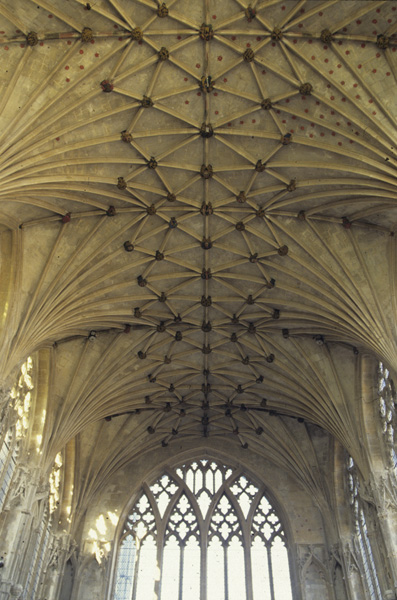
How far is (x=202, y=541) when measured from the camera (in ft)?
82.3

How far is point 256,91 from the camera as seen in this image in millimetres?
17109

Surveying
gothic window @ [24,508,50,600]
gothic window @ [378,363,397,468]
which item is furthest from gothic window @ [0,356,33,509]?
gothic window @ [378,363,397,468]

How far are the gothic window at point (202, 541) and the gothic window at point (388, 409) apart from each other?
24.6ft

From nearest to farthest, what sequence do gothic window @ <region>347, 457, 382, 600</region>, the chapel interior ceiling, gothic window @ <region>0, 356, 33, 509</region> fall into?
the chapel interior ceiling < gothic window @ <region>0, 356, 33, 509</region> < gothic window @ <region>347, 457, 382, 600</region>

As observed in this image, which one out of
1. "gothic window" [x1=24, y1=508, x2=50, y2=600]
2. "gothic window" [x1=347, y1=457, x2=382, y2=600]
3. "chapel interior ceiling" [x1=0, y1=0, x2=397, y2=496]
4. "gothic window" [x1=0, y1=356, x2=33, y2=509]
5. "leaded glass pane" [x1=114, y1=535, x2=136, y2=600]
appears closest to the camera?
"chapel interior ceiling" [x1=0, y1=0, x2=397, y2=496]

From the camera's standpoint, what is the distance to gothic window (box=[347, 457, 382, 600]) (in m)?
Answer: 20.8

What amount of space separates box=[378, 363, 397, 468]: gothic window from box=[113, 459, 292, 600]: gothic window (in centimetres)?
751

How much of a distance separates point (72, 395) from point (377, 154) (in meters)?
14.0

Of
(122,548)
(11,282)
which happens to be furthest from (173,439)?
(11,282)

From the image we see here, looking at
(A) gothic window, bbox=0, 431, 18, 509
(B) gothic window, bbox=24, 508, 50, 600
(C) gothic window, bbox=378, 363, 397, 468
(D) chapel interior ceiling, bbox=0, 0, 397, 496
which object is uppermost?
(D) chapel interior ceiling, bbox=0, 0, 397, 496

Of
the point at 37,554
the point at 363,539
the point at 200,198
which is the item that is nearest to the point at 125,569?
the point at 37,554

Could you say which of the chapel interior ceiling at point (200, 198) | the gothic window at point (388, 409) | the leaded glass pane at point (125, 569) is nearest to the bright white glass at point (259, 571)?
the leaded glass pane at point (125, 569)

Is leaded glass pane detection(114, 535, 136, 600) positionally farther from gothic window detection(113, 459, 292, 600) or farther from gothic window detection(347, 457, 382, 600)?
gothic window detection(347, 457, 382, 600)

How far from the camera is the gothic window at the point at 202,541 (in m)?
23.7
